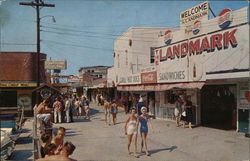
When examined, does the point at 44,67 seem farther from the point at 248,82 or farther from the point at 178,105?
the point at 248,82

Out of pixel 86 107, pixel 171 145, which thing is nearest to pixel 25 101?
pixel 86 107

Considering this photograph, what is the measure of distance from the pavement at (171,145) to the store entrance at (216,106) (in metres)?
2.05

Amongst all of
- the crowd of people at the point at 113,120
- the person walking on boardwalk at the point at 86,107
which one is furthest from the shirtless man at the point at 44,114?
the person walking on boardwalk at the point at 86,107

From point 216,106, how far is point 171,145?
22.7ft

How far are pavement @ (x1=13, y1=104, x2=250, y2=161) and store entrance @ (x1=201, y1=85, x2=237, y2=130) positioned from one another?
2.05m

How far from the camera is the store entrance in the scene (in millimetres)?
13927

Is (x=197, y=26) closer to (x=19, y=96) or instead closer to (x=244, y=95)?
(x=244, y=95)

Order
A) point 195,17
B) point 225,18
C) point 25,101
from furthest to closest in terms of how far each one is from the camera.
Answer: point 25,101 < point 195,17 < point 225,18

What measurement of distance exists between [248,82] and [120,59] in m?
18.1

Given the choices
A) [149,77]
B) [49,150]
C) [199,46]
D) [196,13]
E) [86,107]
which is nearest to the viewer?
[49,150]

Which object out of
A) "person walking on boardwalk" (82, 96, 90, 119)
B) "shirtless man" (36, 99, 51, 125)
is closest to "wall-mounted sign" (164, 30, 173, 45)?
"person walking on boardwalk" (82, 96, 90, 119)

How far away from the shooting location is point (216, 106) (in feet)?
49.1

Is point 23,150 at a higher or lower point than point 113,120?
lower

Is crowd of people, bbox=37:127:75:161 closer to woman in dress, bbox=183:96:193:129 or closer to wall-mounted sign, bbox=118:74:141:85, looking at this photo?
woman in dress, bbox=183:96:193:129
